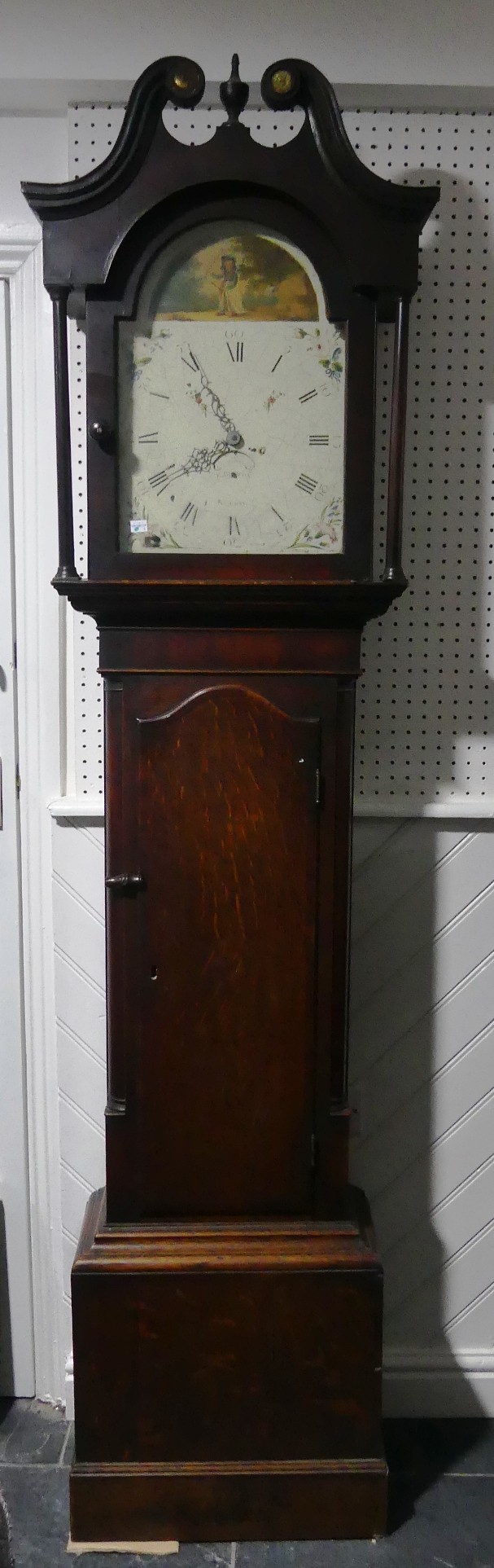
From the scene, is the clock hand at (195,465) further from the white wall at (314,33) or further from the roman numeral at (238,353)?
the white wall at (314,33)

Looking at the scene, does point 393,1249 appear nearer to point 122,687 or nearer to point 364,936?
point 364,936

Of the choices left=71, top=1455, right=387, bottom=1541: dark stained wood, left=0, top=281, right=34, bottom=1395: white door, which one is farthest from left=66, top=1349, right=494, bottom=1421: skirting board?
left=71, top=1455, right=387, bottom=1541: dark stained wood

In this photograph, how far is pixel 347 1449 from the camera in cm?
170

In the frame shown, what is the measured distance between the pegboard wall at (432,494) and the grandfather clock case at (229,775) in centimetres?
28

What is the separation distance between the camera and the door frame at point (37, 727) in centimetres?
183

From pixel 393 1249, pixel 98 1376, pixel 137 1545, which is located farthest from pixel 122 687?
pixel 137 1545

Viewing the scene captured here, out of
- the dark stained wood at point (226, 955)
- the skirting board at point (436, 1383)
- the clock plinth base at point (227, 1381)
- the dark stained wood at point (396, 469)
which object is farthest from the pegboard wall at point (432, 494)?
the skirting board at point (436, 1383)

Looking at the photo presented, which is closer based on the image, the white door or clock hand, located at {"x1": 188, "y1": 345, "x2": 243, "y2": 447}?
clock hand, located at {"x1": 188, "y1": 345, "x2": 243, "y2": 447}

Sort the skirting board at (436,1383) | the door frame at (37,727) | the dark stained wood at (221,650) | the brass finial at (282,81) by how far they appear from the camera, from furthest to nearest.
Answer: the skirting board at (436,1383) → the door frame at (37,727) → the dark stained wood at (221,650) → the brass finial at (282,81)

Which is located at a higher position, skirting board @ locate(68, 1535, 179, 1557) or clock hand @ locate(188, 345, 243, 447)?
clock hand @ locate(188, 345, 243, 447)

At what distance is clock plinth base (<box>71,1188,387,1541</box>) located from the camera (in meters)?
1.65

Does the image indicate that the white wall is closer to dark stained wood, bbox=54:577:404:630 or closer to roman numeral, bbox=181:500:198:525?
roman numeral, bbox=181:500:198:525

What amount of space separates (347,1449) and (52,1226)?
67cm

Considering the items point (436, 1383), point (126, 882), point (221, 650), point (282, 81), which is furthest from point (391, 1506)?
point (282, 81)
